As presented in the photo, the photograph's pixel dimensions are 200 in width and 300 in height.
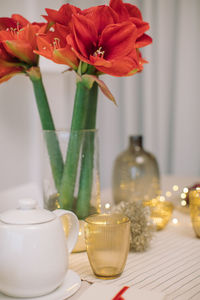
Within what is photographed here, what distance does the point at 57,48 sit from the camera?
2.49ft

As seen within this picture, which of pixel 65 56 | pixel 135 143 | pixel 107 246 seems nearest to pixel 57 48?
pixel 65 56

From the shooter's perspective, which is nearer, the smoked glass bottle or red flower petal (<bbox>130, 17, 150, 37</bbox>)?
red flower petal (<bbox>130, 17, 150, 37</bbox>)

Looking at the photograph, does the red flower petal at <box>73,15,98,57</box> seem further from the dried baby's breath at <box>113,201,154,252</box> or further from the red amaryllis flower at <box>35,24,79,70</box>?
the dried baby's breath at <box>113,201,154,252</box>

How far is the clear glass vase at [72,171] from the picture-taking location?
81 centimetres

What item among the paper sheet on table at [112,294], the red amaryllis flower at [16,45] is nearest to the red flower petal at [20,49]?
the red amaryllis flower at [16,45]

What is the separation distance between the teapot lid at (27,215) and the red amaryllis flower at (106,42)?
0.93 feet

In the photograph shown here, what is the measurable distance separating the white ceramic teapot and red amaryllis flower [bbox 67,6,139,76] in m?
0.30

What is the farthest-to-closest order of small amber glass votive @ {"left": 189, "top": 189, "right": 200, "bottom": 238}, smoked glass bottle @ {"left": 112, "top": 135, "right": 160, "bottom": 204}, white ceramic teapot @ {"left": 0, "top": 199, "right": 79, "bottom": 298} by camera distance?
smoked glass bottle @ {"left": 112, "top": 135, "right": 160, "bottom": 204} < small amber glass votive @ {"left": 189, "top": 189, "right": 200, "bottom": 238} < white ceramic teapot @ {"left": 0, "top": 199, "right": 79, "bottom": 298}

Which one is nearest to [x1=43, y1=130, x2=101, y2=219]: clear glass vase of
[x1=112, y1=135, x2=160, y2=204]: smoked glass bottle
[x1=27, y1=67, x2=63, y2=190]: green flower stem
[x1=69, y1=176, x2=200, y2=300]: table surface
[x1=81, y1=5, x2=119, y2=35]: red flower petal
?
[x1=27, y1=67, x2=63, y2=190]: green flower stem

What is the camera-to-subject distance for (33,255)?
58 cm

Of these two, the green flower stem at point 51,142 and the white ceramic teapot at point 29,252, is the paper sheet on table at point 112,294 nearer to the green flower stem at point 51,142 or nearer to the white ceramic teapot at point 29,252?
the white ceramic teapot at point 29,252

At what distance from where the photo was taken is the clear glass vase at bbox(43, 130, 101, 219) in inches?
32.1

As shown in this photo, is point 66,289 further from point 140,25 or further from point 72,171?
point 140,25

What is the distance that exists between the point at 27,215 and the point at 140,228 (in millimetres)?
324
